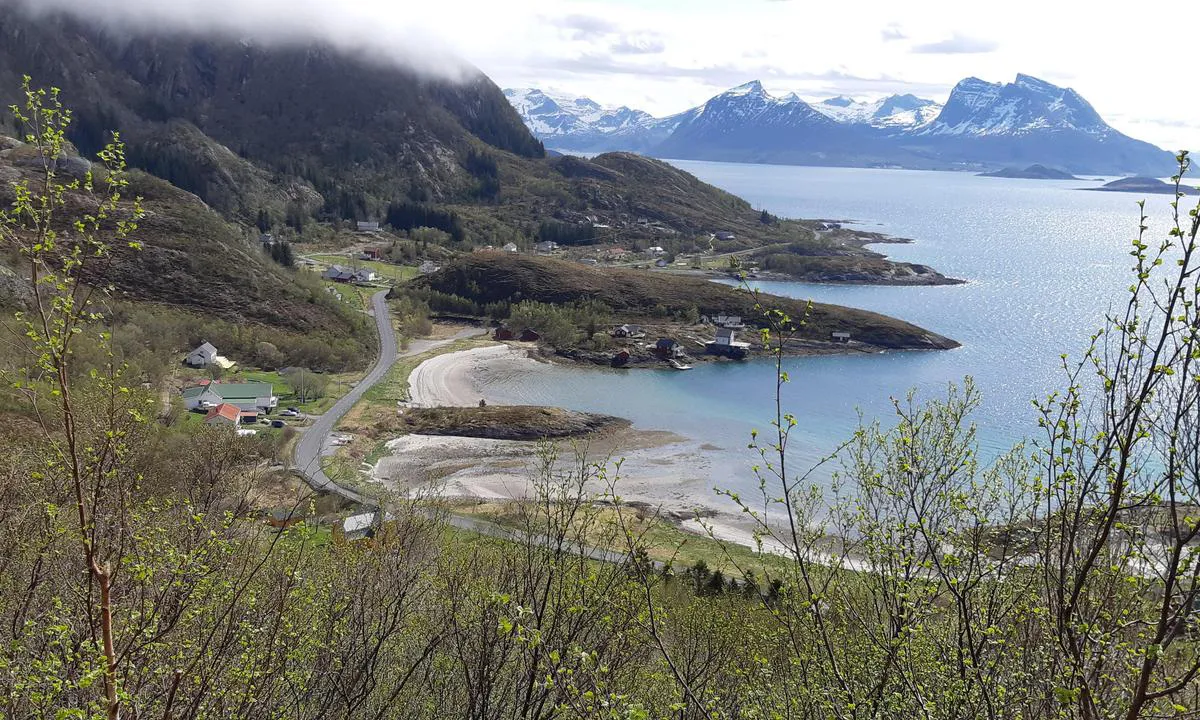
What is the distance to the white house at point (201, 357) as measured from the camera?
55.0 metres

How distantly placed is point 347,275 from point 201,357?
39.7 meters

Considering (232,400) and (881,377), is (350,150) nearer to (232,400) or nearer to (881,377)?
(232,400)

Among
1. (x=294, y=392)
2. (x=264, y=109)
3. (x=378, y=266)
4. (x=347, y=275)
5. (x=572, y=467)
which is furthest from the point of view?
(x=264, y=109)

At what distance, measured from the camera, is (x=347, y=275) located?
308 ft

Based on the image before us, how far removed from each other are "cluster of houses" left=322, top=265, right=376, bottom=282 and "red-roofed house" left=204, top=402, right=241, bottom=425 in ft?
165

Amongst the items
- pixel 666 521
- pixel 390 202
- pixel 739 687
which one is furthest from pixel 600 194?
pixel 739 687

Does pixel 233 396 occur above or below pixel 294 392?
above

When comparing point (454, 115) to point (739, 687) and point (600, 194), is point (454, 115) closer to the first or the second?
point (600, 194)

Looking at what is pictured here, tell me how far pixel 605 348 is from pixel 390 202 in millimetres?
85047

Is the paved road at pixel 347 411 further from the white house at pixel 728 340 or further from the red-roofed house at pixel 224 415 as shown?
the white house at pixel 728 340

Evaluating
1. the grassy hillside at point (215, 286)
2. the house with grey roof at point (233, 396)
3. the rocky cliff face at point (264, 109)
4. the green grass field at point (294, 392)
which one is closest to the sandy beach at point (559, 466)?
the green grass field at point (294, 392)

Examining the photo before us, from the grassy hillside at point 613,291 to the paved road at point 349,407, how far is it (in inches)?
366

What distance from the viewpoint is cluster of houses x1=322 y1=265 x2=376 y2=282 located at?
93.8m

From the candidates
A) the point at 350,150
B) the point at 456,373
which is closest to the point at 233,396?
the point at 456,373
